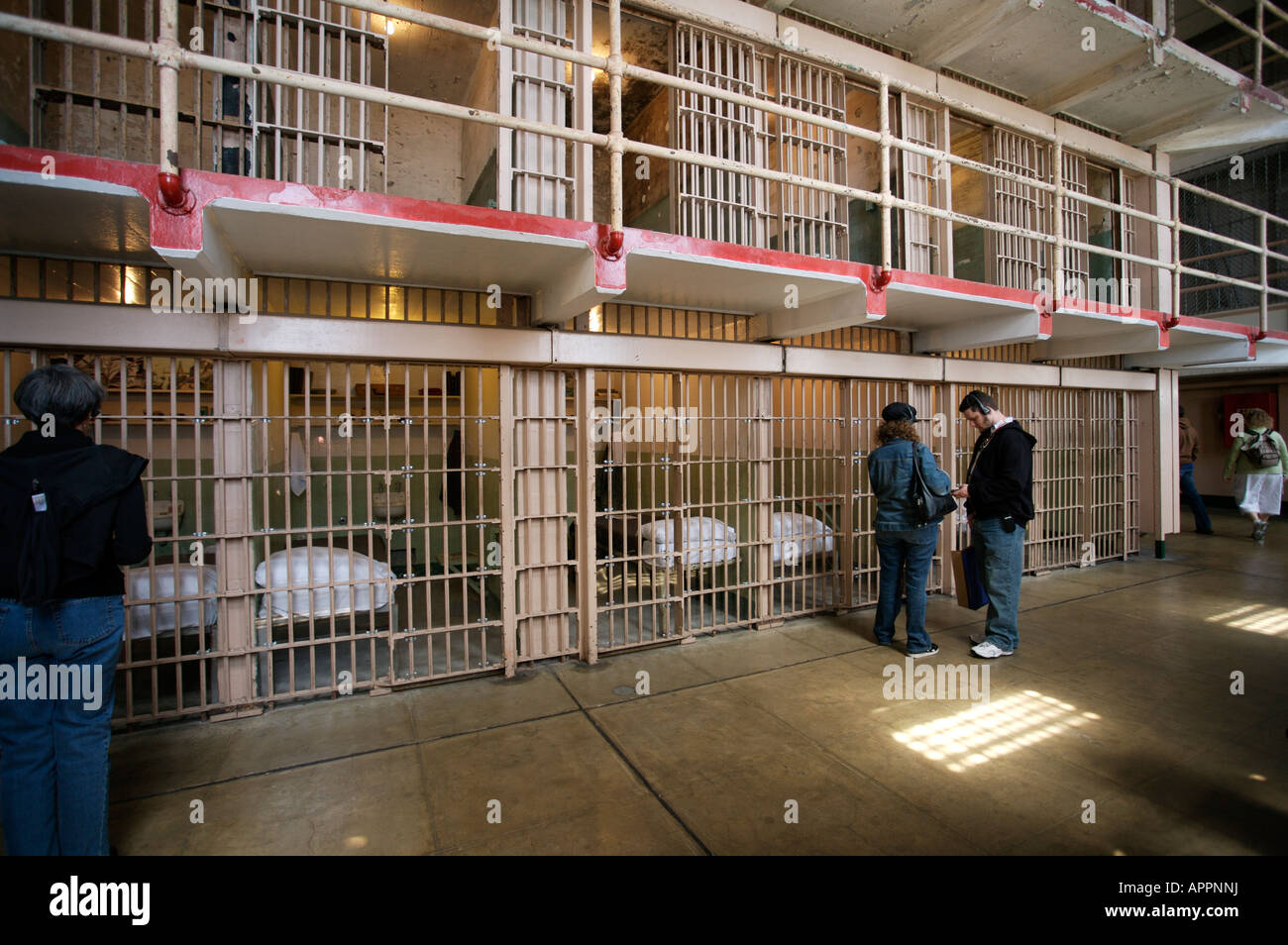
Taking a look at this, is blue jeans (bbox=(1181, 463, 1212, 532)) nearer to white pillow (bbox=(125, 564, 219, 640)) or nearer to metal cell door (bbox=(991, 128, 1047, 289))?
metal cell door (bbox=(991, 128, 1047, 289))

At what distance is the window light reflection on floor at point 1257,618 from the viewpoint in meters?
6.02

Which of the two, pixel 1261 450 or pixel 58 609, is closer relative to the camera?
pixel 58 609

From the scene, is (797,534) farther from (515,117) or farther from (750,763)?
(515,117)

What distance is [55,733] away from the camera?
2562 millimetres

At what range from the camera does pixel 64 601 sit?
258cm

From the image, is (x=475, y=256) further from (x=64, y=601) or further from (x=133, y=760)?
(x=133, y=760)

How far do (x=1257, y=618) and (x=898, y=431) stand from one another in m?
4.70

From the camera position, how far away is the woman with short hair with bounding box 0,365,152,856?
2467 millimetres

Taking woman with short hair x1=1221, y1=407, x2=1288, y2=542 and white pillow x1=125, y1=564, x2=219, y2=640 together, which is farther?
woman with short hair x1=1221, y1=407, x2=1288, y2=542

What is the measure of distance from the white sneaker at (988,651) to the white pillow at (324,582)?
500 centimetres

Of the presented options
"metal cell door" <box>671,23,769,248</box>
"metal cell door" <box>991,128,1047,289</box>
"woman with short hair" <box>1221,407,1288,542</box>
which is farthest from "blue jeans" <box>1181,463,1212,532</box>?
"metal cell door" <box>671,23,769,248</box>

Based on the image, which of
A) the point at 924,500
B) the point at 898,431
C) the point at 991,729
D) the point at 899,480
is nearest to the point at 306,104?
the point at 898,431

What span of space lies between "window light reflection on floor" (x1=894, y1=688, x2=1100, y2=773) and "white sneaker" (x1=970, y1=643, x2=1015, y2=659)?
0.70 m
